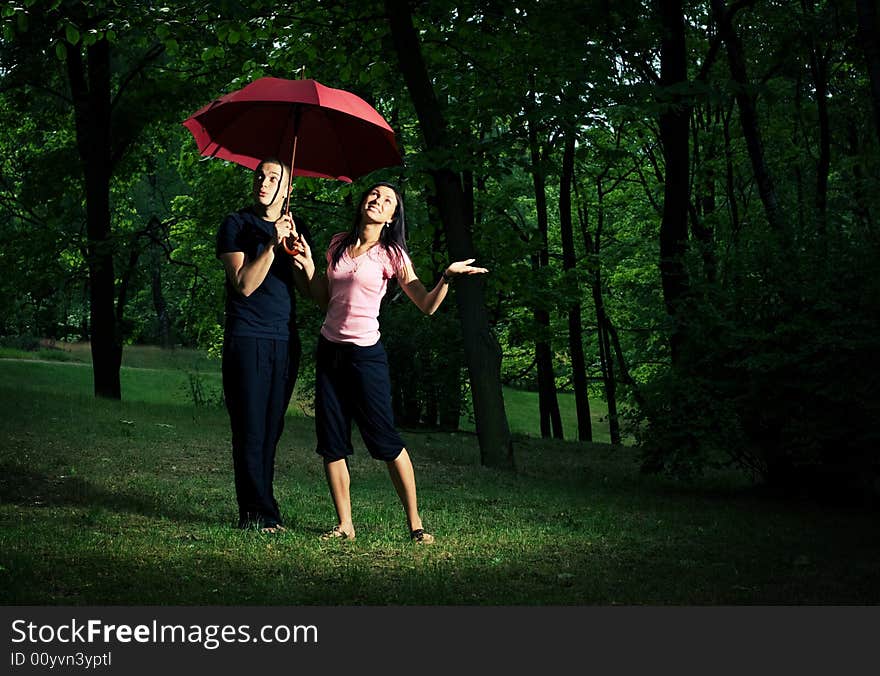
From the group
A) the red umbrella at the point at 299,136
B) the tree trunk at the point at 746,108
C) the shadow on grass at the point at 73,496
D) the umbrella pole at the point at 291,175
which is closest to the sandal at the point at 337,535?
the shadow on grass at the point at 73,496

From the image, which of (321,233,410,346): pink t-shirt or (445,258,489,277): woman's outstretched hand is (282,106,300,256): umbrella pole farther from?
(445,258,489,277): woman's outstretched hand

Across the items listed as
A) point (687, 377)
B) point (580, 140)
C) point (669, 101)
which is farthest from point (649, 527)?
point (669, 101)

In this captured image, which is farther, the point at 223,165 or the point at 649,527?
the point at 223,165

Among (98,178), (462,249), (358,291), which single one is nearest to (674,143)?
(462,249)

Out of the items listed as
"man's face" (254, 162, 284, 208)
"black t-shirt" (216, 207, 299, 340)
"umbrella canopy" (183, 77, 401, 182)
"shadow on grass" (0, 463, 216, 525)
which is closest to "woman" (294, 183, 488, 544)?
"black t-shirt" (216, 207, 299, 340)

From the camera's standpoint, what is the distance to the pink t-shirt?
703 centimetres

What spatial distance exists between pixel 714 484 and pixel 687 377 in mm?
2339

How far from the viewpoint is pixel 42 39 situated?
1816cm

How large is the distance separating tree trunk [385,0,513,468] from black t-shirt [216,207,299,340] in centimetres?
673

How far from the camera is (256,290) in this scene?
7.30m

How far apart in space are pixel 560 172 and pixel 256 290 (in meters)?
7.17

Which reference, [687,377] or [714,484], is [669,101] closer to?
[687,377]

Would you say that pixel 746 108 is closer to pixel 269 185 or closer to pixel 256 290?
pixel 269 185

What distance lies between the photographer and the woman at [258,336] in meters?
7.16
